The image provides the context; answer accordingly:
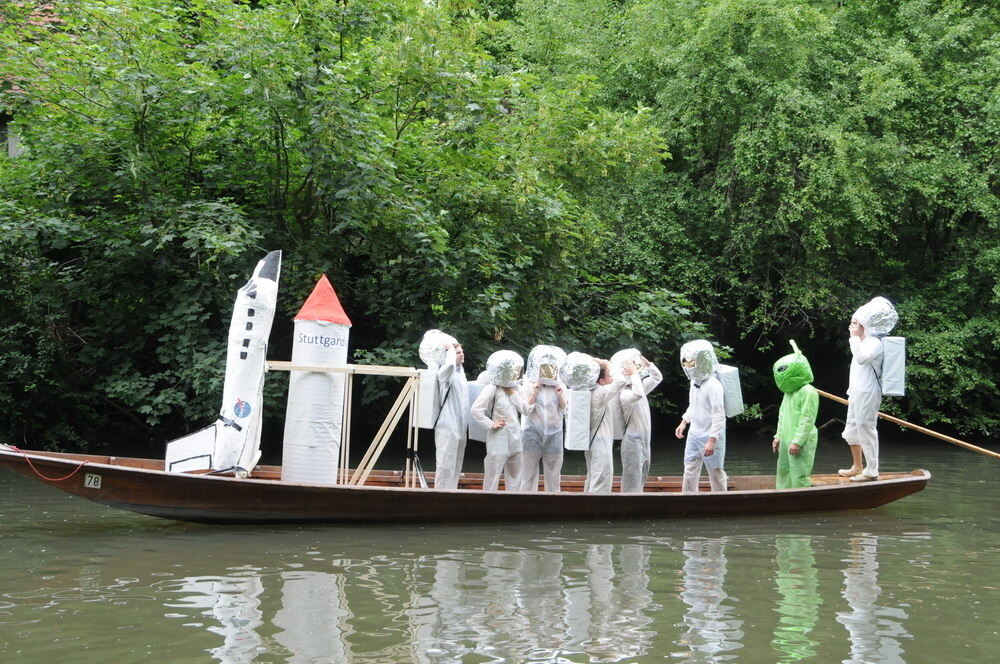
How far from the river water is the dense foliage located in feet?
18.7

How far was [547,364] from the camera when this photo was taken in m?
11.1

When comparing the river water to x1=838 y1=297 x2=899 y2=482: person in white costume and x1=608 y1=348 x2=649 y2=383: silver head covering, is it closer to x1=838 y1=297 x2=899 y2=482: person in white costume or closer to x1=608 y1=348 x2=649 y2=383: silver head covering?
x1=838 y1=297 x2=899 y2=482: person in white costume

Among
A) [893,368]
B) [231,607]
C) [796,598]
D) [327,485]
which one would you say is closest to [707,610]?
[796,598]

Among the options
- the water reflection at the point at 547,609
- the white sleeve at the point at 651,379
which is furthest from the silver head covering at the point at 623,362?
the water reflection at the point at 547,609

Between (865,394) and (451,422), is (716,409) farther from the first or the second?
(451,422)

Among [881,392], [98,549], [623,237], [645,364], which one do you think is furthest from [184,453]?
[623,237]

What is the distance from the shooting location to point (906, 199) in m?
21.6

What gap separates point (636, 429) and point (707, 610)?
172 inches

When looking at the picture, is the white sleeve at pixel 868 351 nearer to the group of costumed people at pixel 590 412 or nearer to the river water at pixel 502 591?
the group of costumed people at pixel 590 412

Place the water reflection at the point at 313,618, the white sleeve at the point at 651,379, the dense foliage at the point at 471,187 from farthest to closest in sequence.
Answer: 1. the dense foliage at the point at 471,187
2. the white sleeve at the point at 651,379
3. the water reflection at the point at 313,618

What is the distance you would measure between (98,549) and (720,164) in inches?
646

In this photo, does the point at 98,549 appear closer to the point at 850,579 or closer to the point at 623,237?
the point at 850,579

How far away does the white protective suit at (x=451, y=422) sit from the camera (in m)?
10.9

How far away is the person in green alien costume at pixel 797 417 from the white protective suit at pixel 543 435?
244 cm
